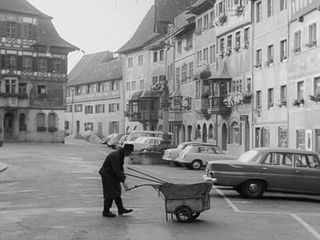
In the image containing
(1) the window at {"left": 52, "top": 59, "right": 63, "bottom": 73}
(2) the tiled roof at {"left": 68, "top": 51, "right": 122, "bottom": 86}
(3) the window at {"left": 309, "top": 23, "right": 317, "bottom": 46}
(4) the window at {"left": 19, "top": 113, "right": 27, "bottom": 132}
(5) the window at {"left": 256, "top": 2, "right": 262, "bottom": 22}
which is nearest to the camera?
(3) the window at {"left": 309, "top": 23, "right": 317, "bottom": 46}

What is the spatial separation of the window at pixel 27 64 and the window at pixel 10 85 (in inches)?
75.4

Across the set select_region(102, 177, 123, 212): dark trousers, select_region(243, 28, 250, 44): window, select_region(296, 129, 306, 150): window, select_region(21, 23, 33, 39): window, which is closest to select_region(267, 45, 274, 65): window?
select_region(243, 28, 250, 44): window

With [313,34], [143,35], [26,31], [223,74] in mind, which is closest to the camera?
[313,34]

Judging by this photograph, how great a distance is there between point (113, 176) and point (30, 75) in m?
60.4

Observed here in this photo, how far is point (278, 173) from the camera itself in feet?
59.8

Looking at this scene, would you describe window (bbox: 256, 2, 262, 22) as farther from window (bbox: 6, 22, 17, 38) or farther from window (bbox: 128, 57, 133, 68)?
window (bbox: 128, 57, 133, 68)

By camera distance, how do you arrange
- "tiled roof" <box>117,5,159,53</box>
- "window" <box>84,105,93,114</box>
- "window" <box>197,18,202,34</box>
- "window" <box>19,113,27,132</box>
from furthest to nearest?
"window" <box>84,105,93,114</box> → "tiled roof" <box>117,5,159,53</box> → "window" <box>19,113,27,132</box> → "window" <box>197,18,202,34</box>

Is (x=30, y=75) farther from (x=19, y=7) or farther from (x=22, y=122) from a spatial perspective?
(x=19, y=7)

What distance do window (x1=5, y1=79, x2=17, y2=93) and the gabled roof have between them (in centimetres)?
766

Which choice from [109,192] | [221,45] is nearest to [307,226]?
[109,192]

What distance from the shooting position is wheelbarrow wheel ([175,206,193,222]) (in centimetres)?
1277

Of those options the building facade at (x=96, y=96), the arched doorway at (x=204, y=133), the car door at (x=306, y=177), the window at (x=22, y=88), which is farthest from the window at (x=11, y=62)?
the car door at (x=306, y=177)

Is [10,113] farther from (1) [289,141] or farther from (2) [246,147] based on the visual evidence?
(1) [289,141]

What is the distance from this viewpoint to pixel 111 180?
528 inches
